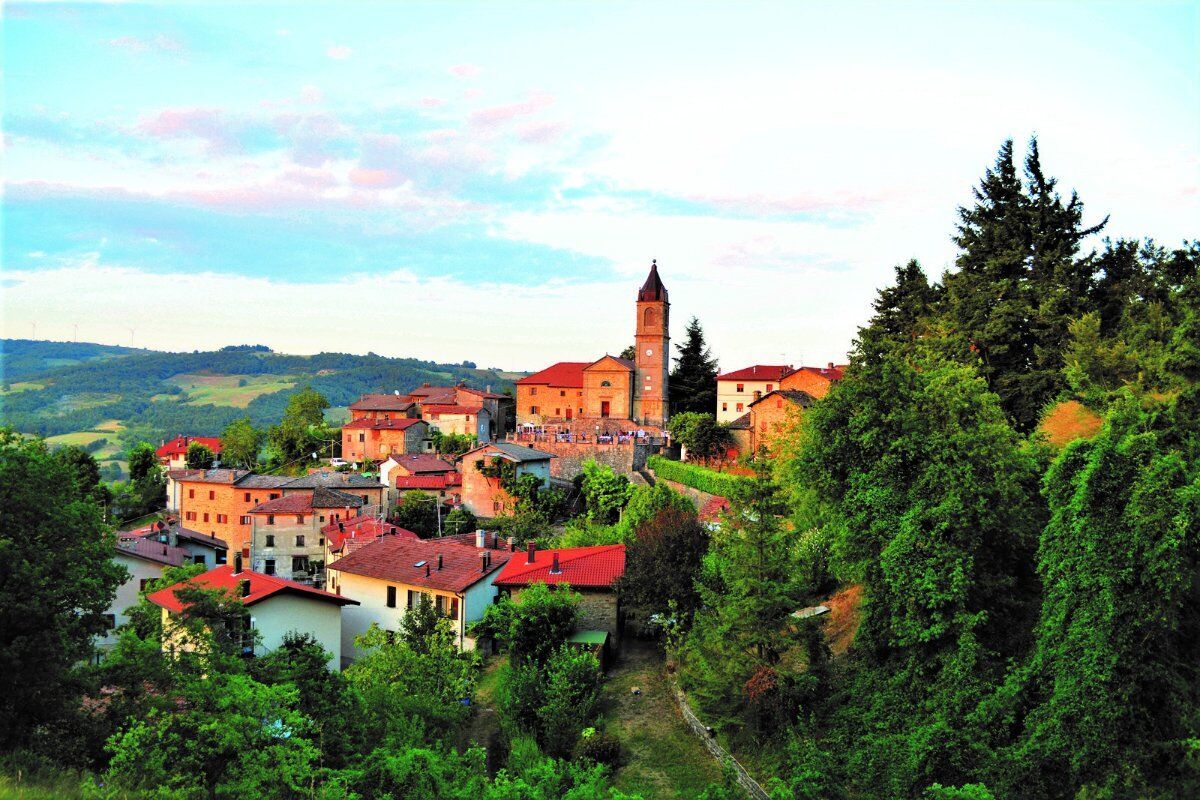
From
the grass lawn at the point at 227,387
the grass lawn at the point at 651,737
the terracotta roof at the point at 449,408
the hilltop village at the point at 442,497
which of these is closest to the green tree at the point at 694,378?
the hilltop village at the point at 442,497

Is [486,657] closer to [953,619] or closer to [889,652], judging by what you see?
[889,652]

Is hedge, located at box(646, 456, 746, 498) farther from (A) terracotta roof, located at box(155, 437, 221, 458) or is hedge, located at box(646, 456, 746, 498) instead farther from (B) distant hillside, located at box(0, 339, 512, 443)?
(B) distant hillside, located at box(0, 339, 512, 443)

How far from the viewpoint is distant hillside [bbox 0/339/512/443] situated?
118 meters

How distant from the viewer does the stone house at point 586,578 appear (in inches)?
1177

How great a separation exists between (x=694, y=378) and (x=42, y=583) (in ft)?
207

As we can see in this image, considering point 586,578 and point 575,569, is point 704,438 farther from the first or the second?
point 586,578

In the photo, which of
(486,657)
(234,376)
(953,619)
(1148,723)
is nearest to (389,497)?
(486,657)

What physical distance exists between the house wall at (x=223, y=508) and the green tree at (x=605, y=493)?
2042 centimetres

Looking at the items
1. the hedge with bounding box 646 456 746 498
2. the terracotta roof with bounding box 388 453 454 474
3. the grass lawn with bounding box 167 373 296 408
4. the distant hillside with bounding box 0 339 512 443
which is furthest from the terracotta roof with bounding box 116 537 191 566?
the grass lawn with bounding box 167 373 296 408

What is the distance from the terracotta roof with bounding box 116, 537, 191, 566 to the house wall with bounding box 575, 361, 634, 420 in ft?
110

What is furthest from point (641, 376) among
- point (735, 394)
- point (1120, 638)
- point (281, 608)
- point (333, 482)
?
point (1120, 638)

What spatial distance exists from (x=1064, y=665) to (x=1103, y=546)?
2508mm

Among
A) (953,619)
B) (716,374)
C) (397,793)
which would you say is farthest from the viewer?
(716,374)

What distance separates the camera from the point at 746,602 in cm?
2114
